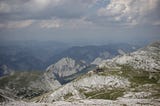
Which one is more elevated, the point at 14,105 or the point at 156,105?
the point at 14,105

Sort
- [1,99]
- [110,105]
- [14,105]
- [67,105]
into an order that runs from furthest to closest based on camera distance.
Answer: [1,99] → [110,105] → [67,105] → [14,105]

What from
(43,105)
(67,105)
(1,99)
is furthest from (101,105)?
(1,99)

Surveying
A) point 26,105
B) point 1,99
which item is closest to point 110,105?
point 26,105

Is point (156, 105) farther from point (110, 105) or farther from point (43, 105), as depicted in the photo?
point (43, 105)

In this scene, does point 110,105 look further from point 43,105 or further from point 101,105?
point 43,105

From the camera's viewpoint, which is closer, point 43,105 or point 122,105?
point 43,105

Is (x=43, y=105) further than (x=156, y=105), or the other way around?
(x=156, y=105)

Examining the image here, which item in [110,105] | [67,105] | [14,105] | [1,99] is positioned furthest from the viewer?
[1,99]

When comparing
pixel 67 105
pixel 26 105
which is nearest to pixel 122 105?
pixel 67 105
